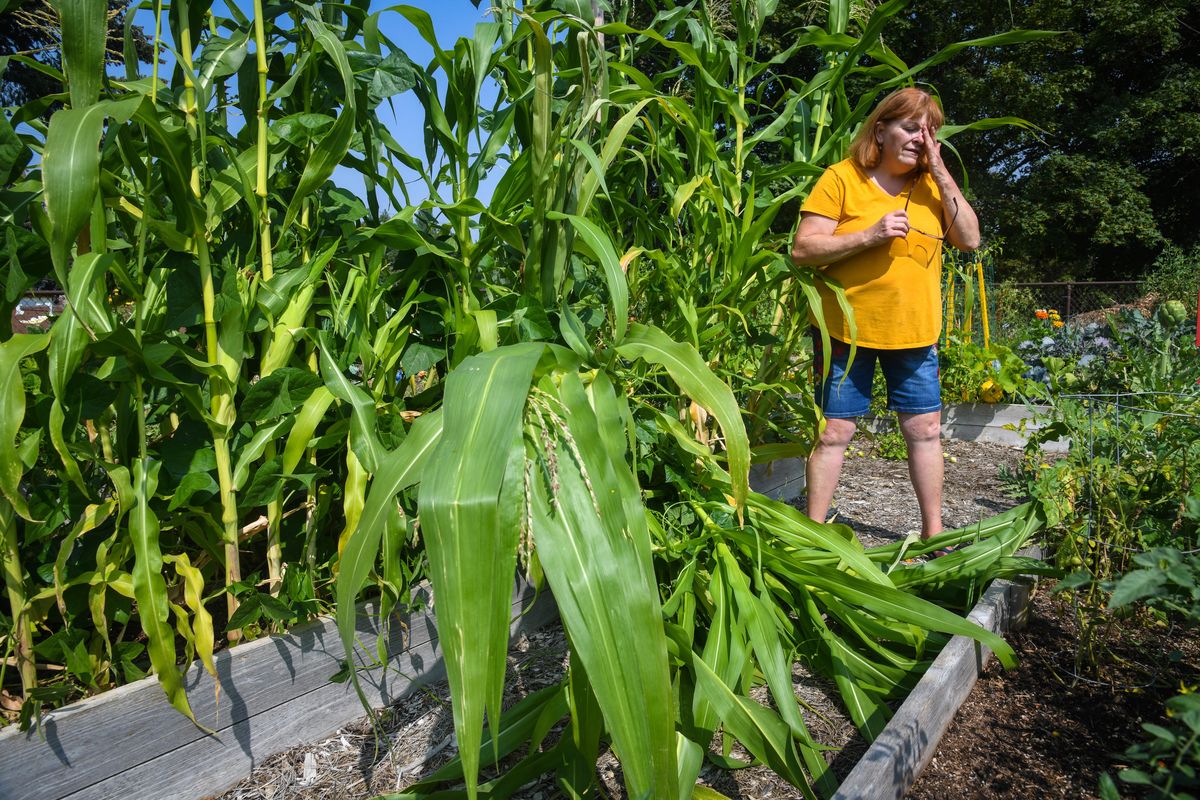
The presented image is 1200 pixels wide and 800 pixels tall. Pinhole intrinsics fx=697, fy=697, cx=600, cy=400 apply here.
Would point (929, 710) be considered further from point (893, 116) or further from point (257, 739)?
point (893, 116)

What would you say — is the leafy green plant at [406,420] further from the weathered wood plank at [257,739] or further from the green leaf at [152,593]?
the weathered wood plank at [257,739]

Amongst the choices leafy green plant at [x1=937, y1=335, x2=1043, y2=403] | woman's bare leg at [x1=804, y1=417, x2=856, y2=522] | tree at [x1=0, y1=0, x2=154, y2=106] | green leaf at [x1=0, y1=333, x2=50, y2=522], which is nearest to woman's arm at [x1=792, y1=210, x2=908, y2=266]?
woman's bare leg at [x1=804, y1=417, x2=856, y2=522]

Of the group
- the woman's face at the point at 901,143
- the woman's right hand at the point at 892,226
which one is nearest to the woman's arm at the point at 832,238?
the woman's right hand at the point at 892,226

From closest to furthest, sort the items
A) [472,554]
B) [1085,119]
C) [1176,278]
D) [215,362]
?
[472,554]
[215,362]
[1176,278]
[1085,119]

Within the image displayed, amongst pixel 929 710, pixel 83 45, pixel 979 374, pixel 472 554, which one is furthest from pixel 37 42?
pixel 929 710

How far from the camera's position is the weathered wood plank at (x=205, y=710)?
3.98ft

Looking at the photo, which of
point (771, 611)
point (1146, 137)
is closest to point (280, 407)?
point (771, 611)

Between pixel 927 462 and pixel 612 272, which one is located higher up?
pixel 612 272

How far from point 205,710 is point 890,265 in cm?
212

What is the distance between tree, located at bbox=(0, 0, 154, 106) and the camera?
1.44 metres

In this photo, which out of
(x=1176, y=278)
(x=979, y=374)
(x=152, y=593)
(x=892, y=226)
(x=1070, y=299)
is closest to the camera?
(x=152, y=593)

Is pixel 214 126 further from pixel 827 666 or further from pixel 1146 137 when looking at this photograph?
pixel 1146 137

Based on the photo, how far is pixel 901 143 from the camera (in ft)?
6.85

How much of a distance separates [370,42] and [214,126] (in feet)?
1.32
